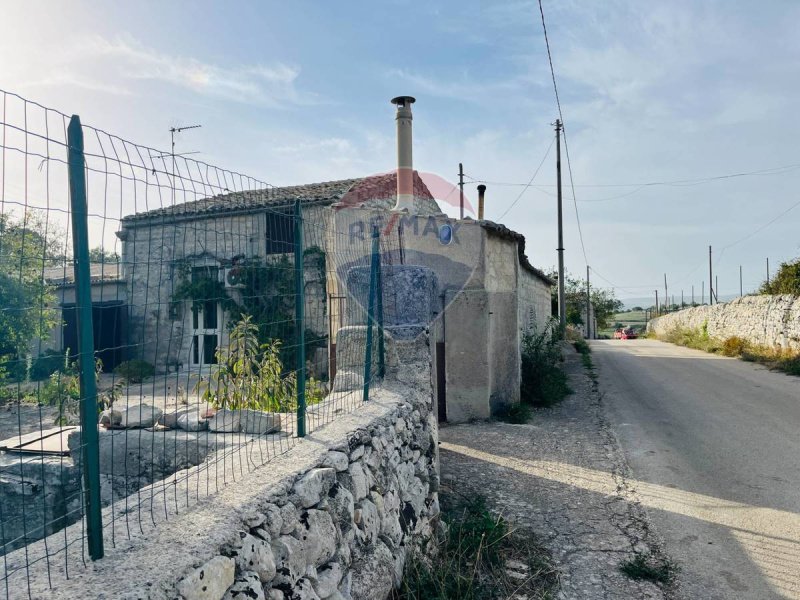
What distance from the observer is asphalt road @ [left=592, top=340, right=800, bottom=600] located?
11.6 ft

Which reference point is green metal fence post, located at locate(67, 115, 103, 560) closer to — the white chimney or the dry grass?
the white chimney

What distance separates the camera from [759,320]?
52.2ft

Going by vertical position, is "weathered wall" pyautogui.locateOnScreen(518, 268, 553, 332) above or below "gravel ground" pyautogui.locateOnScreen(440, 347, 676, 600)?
above

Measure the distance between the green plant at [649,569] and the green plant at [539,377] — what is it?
208 inches

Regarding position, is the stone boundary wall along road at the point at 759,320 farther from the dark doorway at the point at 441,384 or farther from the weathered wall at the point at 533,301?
the dark doorway at the point at 441,384

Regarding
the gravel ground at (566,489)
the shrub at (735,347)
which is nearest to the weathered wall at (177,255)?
the gravel ground at (566,489)

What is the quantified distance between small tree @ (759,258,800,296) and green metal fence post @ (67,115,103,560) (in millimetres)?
16745

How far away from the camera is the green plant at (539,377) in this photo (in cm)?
903

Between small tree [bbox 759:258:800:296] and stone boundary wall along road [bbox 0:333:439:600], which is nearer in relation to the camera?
stone boundary wall along road [bbox 0:333:439:600]

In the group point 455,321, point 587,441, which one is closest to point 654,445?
point 587,441

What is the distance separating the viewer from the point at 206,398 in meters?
4.32

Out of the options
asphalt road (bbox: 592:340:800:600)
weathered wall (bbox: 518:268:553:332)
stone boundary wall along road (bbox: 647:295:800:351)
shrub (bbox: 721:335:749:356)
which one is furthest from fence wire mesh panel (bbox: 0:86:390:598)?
shrub (bbox: 721:335:749:356)

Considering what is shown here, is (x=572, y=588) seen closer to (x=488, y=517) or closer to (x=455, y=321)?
(x=488, y=517)

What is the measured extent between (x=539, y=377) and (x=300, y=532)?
7.59 metres
